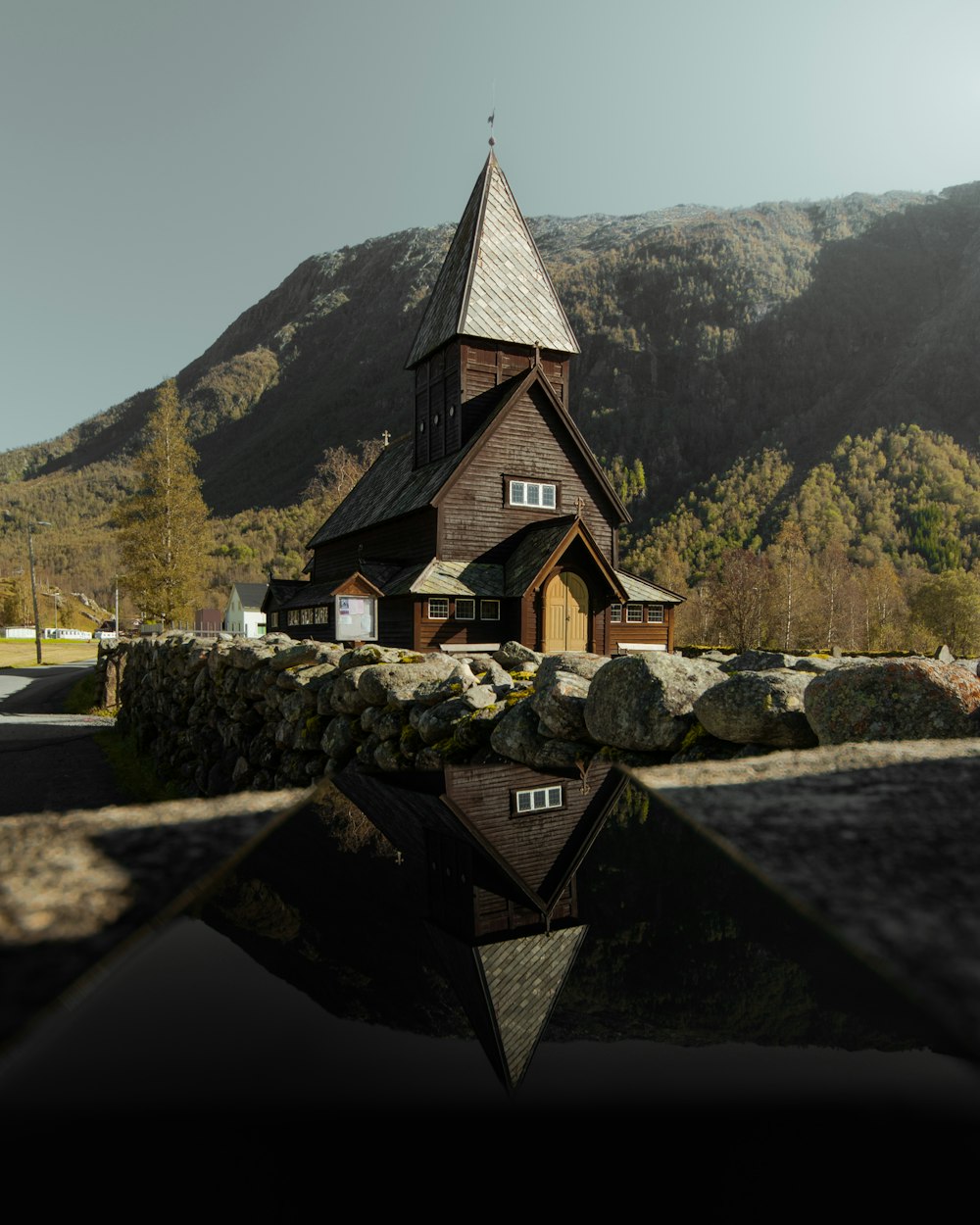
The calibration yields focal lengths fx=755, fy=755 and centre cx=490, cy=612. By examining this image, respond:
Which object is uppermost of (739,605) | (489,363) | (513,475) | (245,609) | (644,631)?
(489,363)

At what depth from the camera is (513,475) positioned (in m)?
27.2

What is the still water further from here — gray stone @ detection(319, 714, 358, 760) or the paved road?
the paved road

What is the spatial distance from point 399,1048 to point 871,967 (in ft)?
4.23

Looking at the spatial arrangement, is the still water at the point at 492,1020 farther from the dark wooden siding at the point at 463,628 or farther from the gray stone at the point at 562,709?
the dark wooden siding at the point at 463,628

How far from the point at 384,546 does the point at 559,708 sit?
2404 centimetres

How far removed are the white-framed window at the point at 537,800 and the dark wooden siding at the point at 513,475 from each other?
21.8 m

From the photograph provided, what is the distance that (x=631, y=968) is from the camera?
1953mm

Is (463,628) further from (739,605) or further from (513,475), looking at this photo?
(739,605)

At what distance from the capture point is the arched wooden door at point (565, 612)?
25453 mm

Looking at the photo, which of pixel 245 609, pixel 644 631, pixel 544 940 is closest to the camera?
pixel 544 940

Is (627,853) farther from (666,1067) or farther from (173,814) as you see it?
(173,814)

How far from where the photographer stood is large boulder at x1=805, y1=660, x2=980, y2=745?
5371 millimetres

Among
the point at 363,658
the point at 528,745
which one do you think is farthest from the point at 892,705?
the point at 363,658

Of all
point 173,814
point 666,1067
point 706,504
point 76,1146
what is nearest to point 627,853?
point 666,1067
